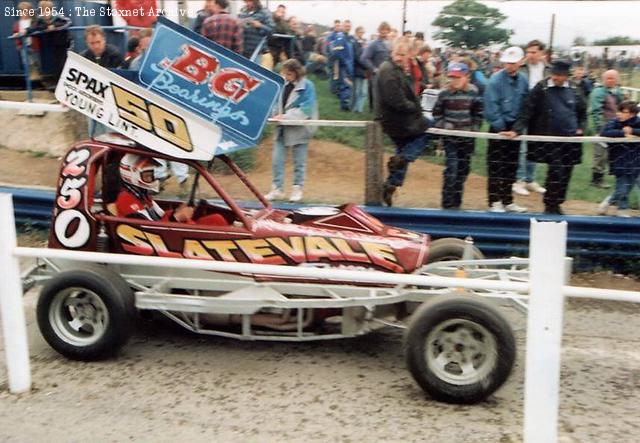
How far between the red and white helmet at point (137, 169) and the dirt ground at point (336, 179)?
219 cm

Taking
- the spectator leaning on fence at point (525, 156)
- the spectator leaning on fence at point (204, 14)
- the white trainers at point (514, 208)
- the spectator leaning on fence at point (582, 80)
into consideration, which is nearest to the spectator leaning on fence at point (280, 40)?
the spectator leaning on fence at point (204, 14)

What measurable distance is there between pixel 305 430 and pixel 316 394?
17.5 inches

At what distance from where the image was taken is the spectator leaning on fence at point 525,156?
694 cm

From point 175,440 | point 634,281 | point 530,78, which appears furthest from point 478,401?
point 530,78

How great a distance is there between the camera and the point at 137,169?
4949 mm

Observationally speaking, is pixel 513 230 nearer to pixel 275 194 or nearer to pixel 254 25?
pixel 275 194

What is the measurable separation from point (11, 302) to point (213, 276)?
4.06ft

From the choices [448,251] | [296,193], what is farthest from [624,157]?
[296,193]

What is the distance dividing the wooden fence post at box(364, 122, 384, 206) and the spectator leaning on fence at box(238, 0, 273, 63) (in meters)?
3.11

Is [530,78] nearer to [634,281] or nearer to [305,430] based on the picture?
[634,281]

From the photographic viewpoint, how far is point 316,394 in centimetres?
427

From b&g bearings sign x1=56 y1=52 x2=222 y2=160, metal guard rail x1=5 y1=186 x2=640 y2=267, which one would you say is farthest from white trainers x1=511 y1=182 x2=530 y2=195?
b&g bearings sign x1=56 y1=52 x2=222 y2=160

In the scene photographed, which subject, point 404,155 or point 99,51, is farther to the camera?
point 99,51

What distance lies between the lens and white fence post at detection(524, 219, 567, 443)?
130 inches
